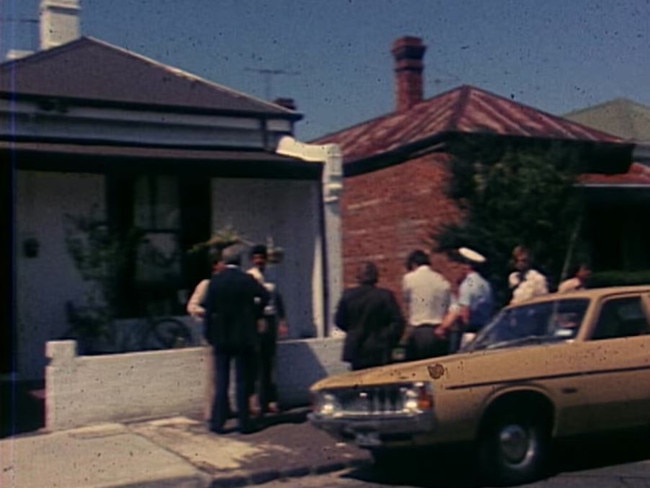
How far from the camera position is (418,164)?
16406mm

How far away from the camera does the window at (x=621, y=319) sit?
8.14 m

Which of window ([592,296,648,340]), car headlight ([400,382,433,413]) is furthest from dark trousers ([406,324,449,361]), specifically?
car headlight ([400,382,433,413])

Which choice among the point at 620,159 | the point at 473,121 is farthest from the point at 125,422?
the point at 620,159

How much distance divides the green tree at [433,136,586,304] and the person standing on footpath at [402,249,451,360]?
9.66ft

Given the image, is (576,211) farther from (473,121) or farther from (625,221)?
(625,221)

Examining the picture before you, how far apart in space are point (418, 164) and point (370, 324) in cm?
731

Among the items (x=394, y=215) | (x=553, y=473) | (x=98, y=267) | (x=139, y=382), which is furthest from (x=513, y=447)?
(x=394, y=215)

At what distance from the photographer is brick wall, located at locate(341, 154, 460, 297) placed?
15766 mm

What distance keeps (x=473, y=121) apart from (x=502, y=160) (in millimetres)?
2929

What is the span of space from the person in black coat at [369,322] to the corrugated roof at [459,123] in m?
5.42

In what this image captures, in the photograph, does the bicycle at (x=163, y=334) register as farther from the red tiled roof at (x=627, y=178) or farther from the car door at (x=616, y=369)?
the red tiled roof at (x=627, y=178)

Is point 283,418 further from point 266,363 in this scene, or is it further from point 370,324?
point 370,324

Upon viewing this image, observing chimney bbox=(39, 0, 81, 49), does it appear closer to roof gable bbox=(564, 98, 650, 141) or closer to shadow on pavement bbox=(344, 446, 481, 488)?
shadow on pavement bbox=(344, 446, 481, 488)

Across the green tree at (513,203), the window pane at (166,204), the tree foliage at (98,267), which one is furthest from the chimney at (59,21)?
the green tree at (513,203)
